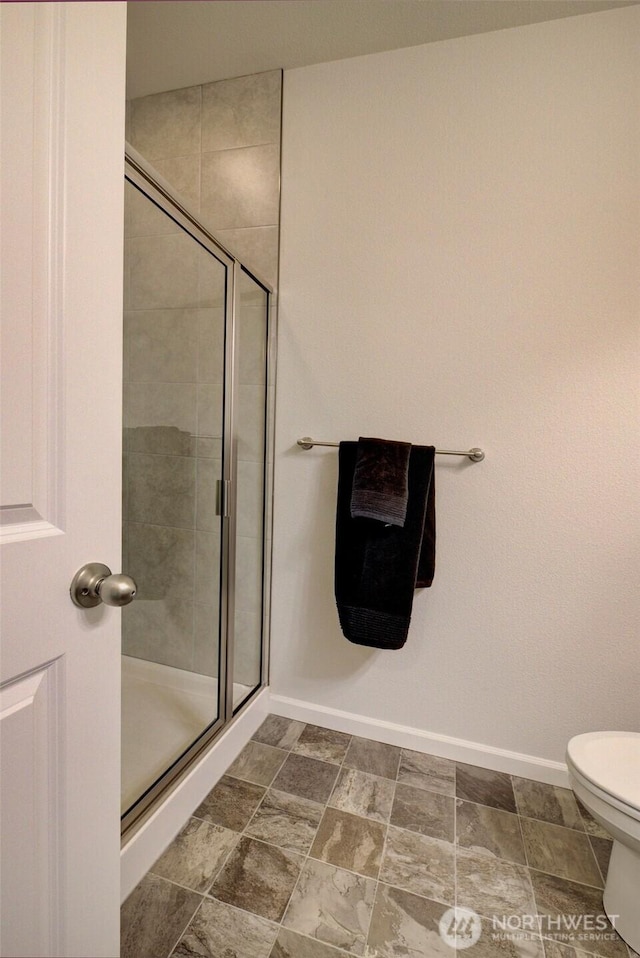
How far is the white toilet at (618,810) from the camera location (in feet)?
3.35

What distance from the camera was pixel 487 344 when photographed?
158 cm

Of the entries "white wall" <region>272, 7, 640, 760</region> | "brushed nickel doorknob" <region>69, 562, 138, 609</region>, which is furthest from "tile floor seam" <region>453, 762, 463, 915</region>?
"brushed nickel doorknob" <region>69, 562, 138, 609</region>

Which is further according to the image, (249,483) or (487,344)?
(249,483)

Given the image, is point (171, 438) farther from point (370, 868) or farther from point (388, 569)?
point (370, 868)

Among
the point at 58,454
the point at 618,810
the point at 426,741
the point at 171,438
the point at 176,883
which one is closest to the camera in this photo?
the point at 58,454

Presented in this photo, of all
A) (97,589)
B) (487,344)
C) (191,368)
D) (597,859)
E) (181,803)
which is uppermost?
(487,344)

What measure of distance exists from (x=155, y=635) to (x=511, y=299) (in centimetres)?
160

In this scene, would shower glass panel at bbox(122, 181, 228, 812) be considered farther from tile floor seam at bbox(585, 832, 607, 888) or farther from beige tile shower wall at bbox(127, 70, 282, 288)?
tile floor seam at bbox(585, 832, 607, 888)

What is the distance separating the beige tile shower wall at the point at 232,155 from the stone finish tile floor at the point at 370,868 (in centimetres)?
178

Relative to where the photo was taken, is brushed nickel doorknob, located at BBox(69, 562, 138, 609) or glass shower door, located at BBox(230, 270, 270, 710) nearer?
brushed nickel doorknob, located at BBox(69, 562, 138, 609)

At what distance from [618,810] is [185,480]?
140 centimetres

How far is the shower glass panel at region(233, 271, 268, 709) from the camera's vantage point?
1.66 meters

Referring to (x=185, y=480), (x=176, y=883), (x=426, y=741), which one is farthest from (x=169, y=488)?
(x=426, y=741)

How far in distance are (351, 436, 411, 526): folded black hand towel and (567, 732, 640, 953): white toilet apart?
2.54 feet
